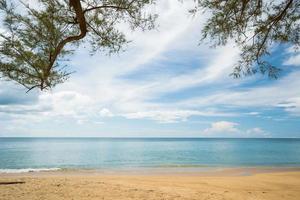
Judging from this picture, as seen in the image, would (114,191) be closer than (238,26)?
No

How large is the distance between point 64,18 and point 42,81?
65.5 inches

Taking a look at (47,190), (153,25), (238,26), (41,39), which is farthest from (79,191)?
(238,26)

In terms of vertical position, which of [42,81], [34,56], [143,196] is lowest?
[143,196]

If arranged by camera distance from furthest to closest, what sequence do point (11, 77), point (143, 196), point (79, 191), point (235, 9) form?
1. point (79, 191)
2. point (143, 196)
3. point (11, 77)
4. point (235, 9)

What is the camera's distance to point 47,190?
40.8 ft

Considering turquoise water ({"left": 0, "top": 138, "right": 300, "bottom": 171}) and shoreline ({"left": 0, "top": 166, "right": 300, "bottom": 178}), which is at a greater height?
turquoise water ({"left": 0, "top": 138, "right": 300, "bottom": 171})

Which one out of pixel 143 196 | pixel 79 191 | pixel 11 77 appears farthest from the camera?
pixel 79 191

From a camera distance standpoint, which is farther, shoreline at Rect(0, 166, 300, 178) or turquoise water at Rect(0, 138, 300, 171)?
turquoise water at Rect(0, 138, 300, 171)

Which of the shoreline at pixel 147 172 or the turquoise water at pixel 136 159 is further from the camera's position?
the turquoise water at pixel 136 159

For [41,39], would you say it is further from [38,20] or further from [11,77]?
[11,77]

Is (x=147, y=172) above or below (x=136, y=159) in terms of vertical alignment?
below

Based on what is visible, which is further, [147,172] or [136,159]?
[136,159]

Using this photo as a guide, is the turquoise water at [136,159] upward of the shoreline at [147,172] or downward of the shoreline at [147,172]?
upward

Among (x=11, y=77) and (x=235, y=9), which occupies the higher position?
(x=235, y=9)
